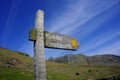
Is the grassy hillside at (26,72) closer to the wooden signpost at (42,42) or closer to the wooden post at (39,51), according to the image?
the wooden signpost at (42,42)

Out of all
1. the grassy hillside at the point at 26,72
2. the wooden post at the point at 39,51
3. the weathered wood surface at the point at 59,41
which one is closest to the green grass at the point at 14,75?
the grassy hillside at the point at 26,72

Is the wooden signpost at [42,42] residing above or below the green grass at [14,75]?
above

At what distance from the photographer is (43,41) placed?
11.6 ft

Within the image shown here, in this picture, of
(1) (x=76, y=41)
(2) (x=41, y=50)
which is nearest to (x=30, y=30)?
(2) (x=41, y=50)

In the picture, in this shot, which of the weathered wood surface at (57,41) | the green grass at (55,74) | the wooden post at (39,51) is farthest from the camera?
the green grass at (55,74)

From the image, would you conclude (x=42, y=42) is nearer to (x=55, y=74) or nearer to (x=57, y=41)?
(x=57, y=41)

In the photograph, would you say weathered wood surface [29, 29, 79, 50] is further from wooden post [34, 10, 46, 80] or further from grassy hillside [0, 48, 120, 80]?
grassy hillside [0, 48, 120, 80]

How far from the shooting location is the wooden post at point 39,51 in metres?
3.15

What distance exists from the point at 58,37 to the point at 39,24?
2.45 ft

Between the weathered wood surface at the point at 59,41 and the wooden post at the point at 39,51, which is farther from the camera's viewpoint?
the weathered wood surface at the point at 59,41

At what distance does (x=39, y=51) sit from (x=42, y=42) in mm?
249

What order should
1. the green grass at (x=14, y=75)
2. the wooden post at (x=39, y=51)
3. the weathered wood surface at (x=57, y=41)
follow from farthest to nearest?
1. the green grass at (x=14, y=75)
2. the weathered wood surface at (x=57, y=41)
3. the wooden post at (x=39, y=51)

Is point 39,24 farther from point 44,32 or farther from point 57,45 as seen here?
point 57,45

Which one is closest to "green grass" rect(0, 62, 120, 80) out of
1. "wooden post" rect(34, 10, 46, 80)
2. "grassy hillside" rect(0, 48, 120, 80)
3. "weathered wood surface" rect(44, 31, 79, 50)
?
"grassy hillside" rect(0, 48, 120, 80)
